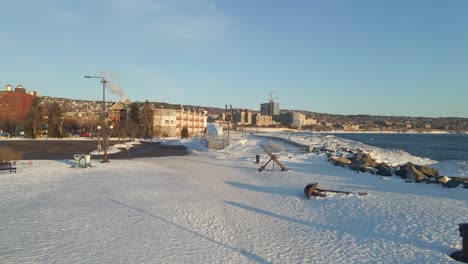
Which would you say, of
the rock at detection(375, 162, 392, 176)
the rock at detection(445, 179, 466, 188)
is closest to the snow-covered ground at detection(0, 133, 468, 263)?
the rock at detection(445, 179, 466, 188)

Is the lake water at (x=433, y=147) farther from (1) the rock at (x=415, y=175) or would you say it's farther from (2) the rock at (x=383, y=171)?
(1) the rock at (x=415, y=175)

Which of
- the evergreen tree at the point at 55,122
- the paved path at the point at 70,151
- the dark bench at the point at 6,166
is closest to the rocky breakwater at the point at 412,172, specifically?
the paved path at the point at 70,151

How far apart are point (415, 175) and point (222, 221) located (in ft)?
42.3

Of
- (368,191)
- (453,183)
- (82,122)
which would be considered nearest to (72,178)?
(368,191)

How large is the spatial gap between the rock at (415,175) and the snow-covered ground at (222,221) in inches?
26.7

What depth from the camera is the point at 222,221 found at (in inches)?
411

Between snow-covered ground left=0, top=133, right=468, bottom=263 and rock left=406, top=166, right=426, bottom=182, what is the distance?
68 cm

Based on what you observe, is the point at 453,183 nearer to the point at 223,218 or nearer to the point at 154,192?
the point at 223,218

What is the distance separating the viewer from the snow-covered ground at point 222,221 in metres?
7.77

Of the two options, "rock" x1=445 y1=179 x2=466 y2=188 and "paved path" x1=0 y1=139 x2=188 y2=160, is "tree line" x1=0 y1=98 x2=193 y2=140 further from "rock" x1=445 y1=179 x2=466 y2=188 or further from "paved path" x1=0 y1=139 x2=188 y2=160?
"rock" x1=445 y1=179 x2=466 y2=188

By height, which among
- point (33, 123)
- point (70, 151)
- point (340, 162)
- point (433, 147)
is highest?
point (33, 123)

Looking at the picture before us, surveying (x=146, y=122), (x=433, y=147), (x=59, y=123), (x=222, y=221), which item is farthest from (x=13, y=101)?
(x=222, y=221)

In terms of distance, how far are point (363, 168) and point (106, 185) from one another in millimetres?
15868

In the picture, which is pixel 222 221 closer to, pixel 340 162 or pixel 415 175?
pixel 415 175
